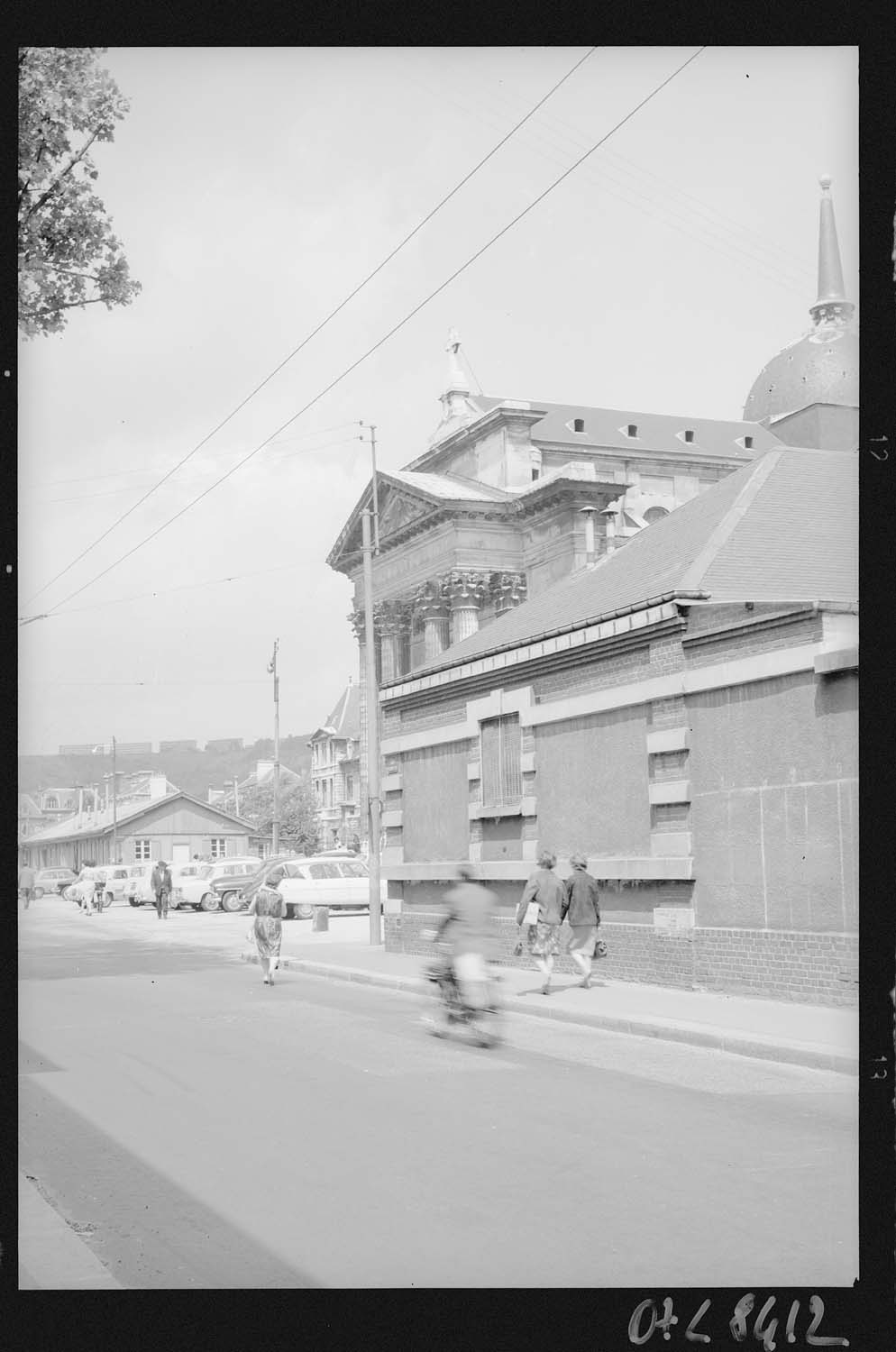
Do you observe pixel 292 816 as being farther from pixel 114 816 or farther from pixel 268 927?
pixel 268 927

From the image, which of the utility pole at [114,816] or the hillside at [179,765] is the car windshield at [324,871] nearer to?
the hillside at [179,765]

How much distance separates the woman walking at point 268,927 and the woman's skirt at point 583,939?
421cm

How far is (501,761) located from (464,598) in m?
28.7

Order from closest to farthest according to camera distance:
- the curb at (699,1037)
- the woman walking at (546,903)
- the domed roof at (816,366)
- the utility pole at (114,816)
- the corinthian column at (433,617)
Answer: the domed roof at (816,366)
the curb at (699,1037)
the woman walking at (546,903)
the utility pole at (114,816)
the corinthian column at (433,617)

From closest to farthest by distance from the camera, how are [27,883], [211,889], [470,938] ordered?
[27,883]
[470,938]
[211,889]

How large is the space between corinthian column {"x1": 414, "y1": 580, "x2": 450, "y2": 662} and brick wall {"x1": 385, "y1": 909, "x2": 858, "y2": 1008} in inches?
1228

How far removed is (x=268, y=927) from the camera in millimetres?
19266

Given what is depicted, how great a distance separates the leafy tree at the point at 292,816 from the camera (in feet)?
136

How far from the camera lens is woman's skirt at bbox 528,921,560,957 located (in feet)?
55.1

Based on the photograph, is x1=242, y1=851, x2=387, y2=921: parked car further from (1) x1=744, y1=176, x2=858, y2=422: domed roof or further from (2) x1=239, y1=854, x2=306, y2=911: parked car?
(1) x1=744, y1=176, x2=858, y2=422: domed roof

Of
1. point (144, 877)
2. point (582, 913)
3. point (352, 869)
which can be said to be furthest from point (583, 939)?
point (144, 877)

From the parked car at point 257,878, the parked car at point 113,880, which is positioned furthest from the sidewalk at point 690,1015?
the parked car at point 113,880

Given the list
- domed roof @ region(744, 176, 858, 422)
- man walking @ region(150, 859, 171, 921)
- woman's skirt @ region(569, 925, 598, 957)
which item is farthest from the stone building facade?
man walking @ region(150, 859, 171, 921)

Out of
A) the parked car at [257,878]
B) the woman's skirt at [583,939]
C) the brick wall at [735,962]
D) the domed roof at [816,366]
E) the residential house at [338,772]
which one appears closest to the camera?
the domed roof at [816,366]
